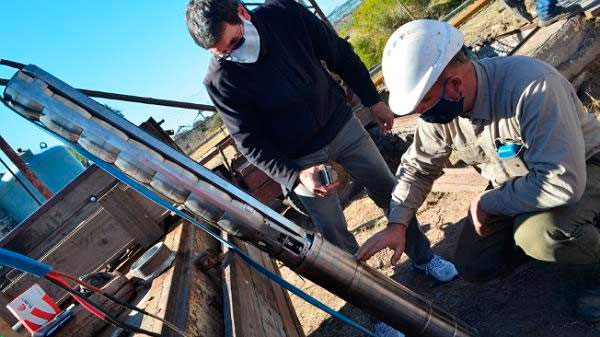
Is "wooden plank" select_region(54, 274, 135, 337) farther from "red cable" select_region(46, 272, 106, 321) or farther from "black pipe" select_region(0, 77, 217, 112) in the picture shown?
"black pipe" select_region(0, 77, 217, 112)

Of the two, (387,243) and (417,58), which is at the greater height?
(417,58)

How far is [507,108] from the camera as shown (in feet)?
7.11

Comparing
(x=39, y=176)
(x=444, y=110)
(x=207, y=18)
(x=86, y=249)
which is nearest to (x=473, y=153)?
(x=444, y=110)

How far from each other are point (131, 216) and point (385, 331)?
8.09 feet

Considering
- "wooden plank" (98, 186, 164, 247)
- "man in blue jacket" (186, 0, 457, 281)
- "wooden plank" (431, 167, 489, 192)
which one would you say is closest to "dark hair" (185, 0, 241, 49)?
"man in blue jacket" (186, 0, 457, 281)

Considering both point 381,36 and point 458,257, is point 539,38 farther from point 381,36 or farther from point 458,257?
point 381,36

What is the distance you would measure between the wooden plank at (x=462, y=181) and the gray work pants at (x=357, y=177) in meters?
0.90

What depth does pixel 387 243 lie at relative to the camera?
2594mm

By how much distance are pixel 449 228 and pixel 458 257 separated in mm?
1320

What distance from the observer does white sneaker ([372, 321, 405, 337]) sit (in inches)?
119

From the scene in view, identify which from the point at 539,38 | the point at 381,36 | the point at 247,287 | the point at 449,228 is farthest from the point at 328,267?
the point at 381,36

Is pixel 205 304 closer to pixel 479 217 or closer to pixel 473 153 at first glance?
pixel 479 217

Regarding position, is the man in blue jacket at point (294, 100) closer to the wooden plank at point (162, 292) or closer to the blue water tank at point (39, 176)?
the wooden plank at point (162, 292)

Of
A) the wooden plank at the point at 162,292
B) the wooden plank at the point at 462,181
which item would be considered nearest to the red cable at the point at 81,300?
the wooden plank at the point at 162,292
